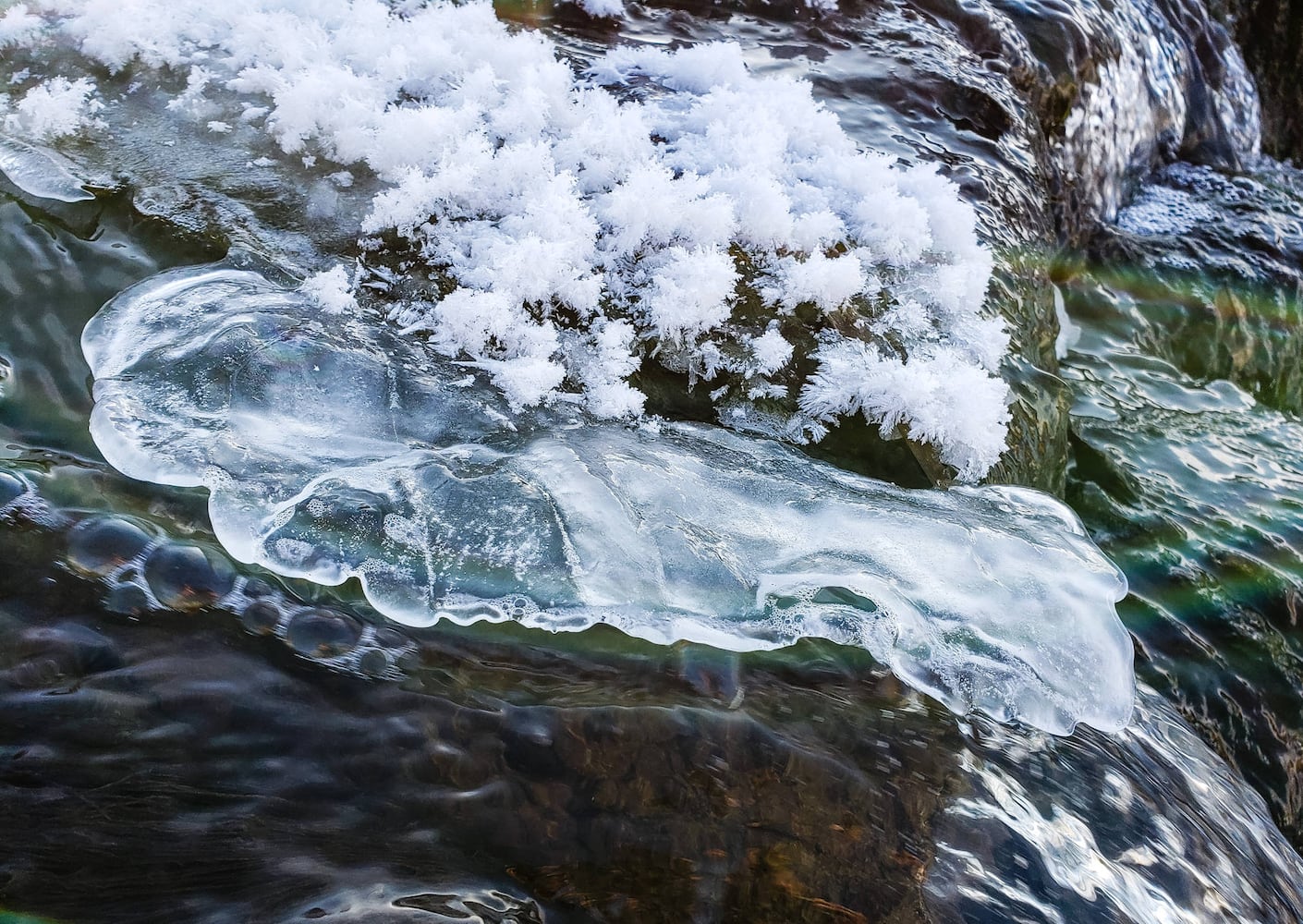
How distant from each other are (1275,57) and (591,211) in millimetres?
6311

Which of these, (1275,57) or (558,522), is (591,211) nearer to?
(558,522)

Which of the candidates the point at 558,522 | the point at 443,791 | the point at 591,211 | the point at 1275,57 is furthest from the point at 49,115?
the point at 1275,57

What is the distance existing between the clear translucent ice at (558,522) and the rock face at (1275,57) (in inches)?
230

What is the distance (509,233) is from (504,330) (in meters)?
0.27

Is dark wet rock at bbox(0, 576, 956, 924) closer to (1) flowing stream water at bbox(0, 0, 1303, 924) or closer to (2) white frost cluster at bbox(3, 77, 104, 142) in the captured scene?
(1) flowing stream water at bbox(0, 0, 1303, 924)

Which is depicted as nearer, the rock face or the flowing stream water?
the flowing stream water

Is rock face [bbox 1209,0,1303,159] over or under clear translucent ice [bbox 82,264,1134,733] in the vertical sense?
over

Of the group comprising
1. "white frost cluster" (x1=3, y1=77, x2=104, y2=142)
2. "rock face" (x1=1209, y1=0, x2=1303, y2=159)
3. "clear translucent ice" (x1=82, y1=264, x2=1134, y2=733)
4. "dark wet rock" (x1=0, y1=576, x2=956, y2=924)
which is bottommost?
"dark wet rock" (x1=0, y1=576, x2=956, y2=924)

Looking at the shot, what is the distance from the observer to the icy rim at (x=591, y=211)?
82.2 inches

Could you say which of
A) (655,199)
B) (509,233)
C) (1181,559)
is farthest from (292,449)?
(1181,559)

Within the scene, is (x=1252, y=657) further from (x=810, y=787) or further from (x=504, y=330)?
(x=504, y=330)

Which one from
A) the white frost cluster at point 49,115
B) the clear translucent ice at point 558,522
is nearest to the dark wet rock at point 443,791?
the clear translucent ice at point 558,522

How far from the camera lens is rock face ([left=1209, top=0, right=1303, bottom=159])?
20.3ft

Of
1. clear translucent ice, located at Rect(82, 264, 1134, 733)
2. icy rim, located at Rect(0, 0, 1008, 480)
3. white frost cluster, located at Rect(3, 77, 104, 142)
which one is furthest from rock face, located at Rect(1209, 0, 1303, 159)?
white frost cluster, located at Rect(3, 77, 104, 142)
